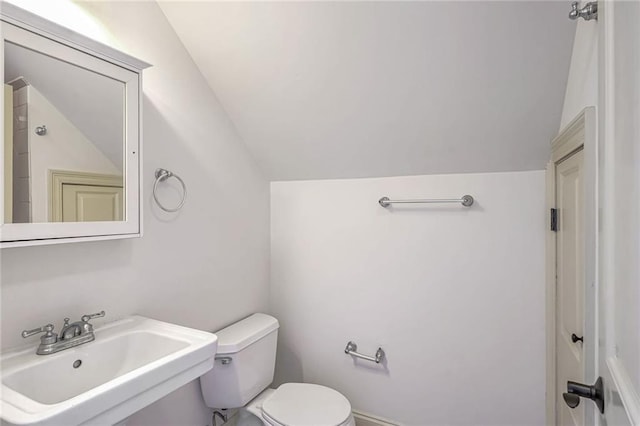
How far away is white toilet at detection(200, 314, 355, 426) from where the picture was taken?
1653 mm

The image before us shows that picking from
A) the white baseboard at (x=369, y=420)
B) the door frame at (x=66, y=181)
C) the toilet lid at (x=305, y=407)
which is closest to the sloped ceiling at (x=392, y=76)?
the door frame at (x=66, y=181)

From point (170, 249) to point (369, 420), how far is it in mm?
1521

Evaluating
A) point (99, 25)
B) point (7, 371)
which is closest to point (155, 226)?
point (7, 371)

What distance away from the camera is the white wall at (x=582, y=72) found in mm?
1062

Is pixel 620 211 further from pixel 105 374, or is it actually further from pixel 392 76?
pixel 105 374

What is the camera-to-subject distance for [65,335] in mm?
1193

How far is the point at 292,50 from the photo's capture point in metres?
1.61

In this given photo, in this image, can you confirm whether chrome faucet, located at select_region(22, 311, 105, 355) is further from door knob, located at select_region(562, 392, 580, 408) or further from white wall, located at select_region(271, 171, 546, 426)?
door knob, located at select_region(562, 392, 580, 408)

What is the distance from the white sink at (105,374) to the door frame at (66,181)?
46 cm

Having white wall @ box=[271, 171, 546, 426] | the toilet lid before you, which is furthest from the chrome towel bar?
the toilet lid

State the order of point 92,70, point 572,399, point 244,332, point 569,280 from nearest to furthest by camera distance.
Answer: point 572,399 < point 92,70 < point 569,280 < point 244,332

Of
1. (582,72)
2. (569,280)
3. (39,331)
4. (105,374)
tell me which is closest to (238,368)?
(105,374)

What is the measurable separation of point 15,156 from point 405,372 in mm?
2016

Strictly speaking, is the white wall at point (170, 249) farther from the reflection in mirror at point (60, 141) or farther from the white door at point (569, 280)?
the white door at point (569, 280)
